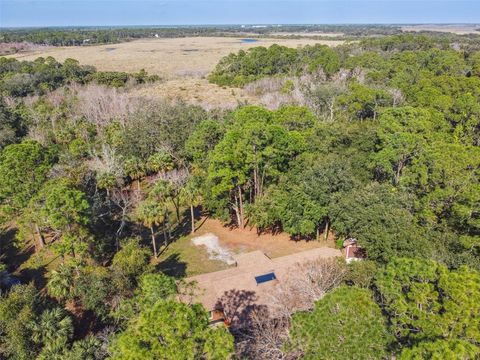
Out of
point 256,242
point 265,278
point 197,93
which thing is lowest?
point 256,242

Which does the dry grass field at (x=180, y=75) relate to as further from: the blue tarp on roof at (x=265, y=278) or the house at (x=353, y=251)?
the blue tarp on roof at (x=265, y=278)

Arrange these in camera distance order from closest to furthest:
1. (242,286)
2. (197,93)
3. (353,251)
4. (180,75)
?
(242,286), (353,251), (197,93), (180,75)

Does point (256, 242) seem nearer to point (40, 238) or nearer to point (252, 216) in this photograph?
point (252, 216)

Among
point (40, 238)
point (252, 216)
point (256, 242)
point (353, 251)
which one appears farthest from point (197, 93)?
point (353, 251)

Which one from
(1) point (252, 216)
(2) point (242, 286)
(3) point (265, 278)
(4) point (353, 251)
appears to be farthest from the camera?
(1) point (252, 216)

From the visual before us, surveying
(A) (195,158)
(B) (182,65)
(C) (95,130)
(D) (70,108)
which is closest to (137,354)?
(A) (195,158)

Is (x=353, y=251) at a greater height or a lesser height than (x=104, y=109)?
lesser

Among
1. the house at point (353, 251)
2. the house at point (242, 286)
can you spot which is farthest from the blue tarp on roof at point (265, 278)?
the house at point (353, 251)

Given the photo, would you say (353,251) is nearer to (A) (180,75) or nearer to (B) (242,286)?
(B) (242,286)

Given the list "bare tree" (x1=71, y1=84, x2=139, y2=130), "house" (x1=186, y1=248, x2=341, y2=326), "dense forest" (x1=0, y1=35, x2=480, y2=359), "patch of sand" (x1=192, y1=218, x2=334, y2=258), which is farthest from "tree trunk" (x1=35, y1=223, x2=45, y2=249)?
"bare tree" (x1=71, y1=84, x2=139, y2=130)

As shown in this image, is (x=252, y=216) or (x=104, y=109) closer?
(x=252, y=216)
